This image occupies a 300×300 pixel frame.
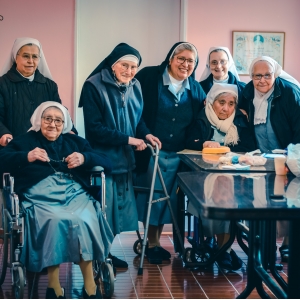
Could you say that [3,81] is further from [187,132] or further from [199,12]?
[199,12]

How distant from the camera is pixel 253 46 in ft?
17.8

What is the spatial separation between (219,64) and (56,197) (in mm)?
1672

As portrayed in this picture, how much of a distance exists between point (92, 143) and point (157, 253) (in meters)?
0.91

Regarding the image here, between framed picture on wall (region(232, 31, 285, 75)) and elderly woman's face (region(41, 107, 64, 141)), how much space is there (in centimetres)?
248

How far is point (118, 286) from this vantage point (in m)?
3.50

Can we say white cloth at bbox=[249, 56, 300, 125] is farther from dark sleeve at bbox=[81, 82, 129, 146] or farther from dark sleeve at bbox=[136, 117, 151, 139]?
dark sleeve at bbox=[81, 82, 129, 146]

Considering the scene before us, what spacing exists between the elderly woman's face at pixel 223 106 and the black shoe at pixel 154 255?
3.38 ft

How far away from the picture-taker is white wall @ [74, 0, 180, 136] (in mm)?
5328

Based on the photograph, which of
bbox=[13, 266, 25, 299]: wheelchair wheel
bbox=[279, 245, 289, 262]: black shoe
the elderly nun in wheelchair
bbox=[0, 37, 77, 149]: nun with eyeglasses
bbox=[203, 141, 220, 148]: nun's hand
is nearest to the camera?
bbox=[13, 266, 25, 299]: wheelchair wheel

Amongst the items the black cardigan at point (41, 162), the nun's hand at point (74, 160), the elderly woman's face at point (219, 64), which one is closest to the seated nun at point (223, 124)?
the elderly woman's face at point (219, 64)

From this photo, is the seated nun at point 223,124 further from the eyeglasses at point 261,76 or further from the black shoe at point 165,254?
the black shoe at point 165,254

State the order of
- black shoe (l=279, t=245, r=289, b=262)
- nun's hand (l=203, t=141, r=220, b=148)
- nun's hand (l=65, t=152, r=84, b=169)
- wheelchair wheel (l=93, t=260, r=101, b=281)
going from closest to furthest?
nun's hand (l=65, t=152, r=84, b=169) < wheelchair wheel (l=93, t=260, r=101, b=281) < nun's hand (l=203, t=141, r=220, b=148) < black shoe (l=279, t=245, r=289, b=262)

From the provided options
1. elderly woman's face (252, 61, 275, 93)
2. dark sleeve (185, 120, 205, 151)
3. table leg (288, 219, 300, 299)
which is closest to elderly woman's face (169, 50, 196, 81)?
dark sleeve (185, 120, 205, 151)

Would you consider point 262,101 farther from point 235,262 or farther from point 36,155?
point 36,155
